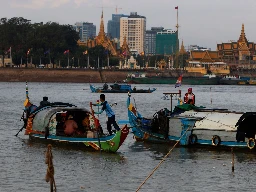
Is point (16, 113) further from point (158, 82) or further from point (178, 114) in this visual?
point (158, 82)

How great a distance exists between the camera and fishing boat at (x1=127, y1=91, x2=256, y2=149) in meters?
27.7

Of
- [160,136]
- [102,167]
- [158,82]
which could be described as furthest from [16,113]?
[158,82]

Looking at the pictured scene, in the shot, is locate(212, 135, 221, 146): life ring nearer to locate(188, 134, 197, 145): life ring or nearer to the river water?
the river water

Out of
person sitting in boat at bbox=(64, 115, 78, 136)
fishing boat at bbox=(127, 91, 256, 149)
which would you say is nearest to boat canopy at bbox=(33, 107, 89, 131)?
person sitting in boat at bbox=(64, 115, 78, 136)

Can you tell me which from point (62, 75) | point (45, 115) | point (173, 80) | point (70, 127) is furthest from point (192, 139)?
point (173, 80)

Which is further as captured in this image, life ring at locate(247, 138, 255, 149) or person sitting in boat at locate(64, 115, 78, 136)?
person sitting in boat at locate(64, 115, 78, 136)

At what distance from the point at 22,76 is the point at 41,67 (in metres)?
5.75

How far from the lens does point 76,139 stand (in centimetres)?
2792

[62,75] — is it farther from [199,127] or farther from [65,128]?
[199,127]

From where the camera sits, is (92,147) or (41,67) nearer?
(92,147)

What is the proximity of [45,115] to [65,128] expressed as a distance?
1377 millimetres

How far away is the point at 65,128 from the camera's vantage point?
28.9m

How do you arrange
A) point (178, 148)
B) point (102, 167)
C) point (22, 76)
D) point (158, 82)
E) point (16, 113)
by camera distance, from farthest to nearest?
1. point (158, 82)
2. point (22, 76)
3. point (16, 113)
4. point (178, 148)
5. point (102, 167)

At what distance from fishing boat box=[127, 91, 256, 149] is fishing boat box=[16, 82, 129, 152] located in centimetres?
263
